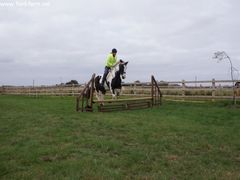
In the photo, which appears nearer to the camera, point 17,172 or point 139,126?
point 17,172

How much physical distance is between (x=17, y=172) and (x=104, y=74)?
33.2 ft

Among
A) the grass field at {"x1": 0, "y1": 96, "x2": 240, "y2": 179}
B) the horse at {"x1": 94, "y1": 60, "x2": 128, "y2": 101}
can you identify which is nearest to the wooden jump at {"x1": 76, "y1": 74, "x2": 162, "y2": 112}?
the horse at {"x1": 94, "y1": 60, "x2": 128, "y2": 101}

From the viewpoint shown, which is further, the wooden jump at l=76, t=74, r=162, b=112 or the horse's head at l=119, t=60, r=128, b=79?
the horse's head at l=119, t=60, r=128, b=79

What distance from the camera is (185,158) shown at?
533 centimetres

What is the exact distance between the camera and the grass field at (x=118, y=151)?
14.8ft

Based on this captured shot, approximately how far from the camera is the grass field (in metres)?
4.50

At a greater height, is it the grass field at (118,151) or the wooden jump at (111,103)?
the wooden jump at (111,103)

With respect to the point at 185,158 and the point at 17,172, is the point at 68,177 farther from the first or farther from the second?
the point at 185,158

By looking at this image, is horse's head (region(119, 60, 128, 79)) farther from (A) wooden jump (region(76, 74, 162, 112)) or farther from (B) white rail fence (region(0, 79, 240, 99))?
(B) white rail fence (region(0, 79, 240, 99))

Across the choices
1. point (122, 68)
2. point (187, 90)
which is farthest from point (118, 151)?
point (187, 90)

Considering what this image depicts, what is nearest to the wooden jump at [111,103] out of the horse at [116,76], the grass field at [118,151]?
the horse at [116,76]

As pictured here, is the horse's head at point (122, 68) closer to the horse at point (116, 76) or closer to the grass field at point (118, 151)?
the horse at point (116, 76)

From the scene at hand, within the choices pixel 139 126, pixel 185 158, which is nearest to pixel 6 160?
pixel 185 158

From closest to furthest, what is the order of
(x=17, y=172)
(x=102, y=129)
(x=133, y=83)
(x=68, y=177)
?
(x=68, y=177)
(x=17, y=172)
(x=102, y=129)
(x=133, y=83)
